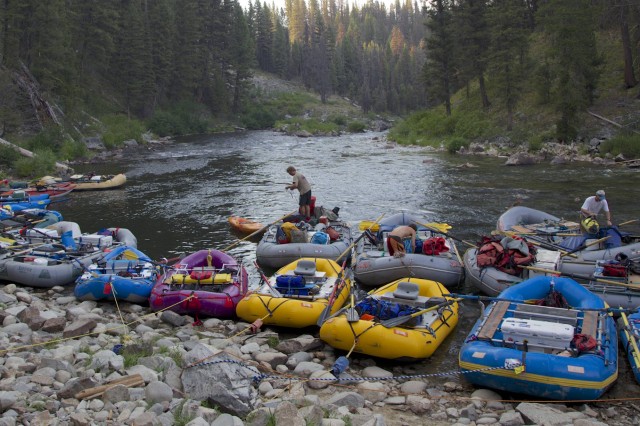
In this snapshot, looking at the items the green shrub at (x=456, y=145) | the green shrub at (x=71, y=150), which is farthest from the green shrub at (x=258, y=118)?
the green shrub at (x=456, y=145)

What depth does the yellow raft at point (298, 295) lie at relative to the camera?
923 cm

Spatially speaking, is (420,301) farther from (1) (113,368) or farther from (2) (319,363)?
(1) (113,368)

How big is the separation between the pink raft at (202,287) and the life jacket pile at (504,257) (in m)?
4.86

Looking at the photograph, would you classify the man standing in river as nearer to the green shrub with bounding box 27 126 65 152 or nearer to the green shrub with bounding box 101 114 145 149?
the green shrub with bounding box 27 126 65 152

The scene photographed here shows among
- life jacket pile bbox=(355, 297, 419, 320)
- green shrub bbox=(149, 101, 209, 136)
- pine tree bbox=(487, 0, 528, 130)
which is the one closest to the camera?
life jacket pile bbox=(355, 297, 419, 320)

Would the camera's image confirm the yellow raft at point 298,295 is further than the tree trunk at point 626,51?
No

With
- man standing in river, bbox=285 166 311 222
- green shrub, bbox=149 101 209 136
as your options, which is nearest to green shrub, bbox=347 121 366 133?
green shrub, bbox=149 101 209 136

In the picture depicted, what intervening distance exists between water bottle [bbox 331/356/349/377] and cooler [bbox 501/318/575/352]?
2.23 meters

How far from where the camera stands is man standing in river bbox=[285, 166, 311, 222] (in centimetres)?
1488

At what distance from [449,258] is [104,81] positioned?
48.4 metres

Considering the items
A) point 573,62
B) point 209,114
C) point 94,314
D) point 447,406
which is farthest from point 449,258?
point 209,114

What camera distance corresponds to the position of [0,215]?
52.5 ft

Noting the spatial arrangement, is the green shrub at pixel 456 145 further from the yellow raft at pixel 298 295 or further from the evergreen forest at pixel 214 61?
the yellow raft at pixel 298 295

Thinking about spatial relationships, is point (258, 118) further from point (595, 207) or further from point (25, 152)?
point (595, 207)
